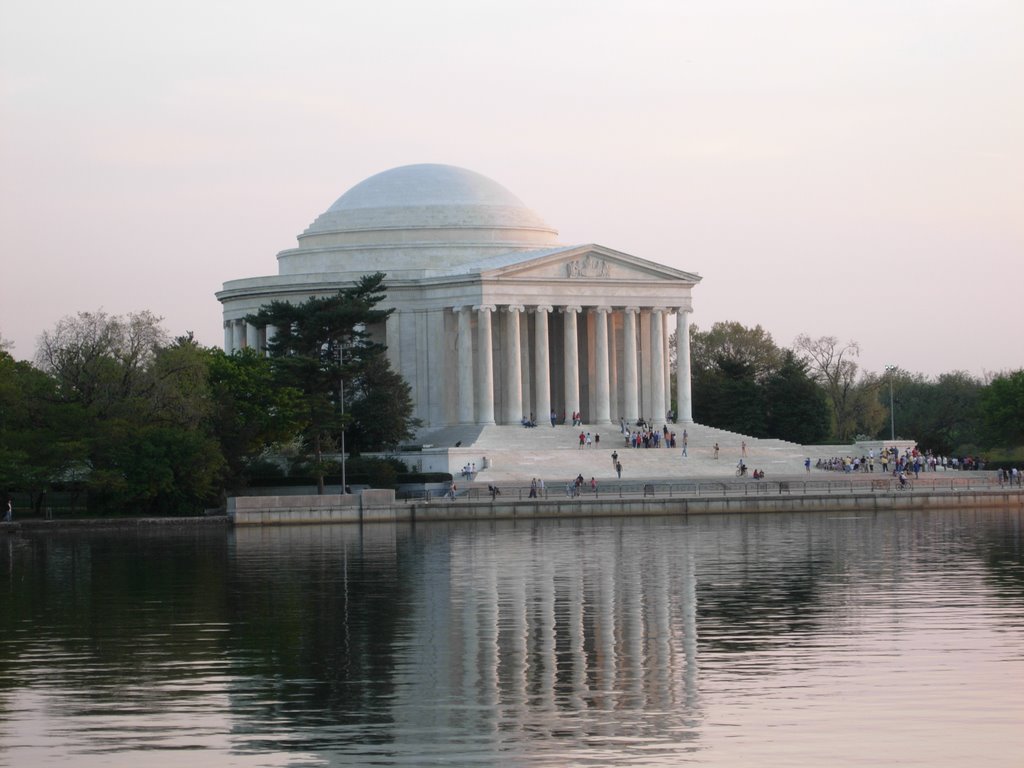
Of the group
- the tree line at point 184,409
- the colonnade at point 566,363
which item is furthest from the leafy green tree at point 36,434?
the colonnade at point 566,363

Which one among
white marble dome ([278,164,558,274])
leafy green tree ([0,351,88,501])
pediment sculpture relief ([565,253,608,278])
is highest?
white marble dome ([278,164,558,274])

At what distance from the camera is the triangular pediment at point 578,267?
11569 cm

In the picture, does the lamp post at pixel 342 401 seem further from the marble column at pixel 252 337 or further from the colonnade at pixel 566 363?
the marble column at pixel 252 337

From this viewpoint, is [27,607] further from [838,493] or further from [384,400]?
[384,400]

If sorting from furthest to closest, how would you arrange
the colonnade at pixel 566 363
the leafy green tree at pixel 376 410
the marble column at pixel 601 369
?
the marble column at pixel 601 369 → the colonnade at pixel 566 363 → the leafy green tree at pixel 376 410

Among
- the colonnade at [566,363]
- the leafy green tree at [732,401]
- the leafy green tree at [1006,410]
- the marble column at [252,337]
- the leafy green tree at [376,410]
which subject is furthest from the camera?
the leafy green tree at [732,401]

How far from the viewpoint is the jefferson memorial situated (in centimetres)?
11656

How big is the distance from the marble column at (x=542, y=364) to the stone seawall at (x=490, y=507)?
1293 inches

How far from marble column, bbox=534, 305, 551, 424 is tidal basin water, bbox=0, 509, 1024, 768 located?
55429 mm

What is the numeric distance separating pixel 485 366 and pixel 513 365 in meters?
1.78

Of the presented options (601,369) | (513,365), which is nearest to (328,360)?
(513,365)

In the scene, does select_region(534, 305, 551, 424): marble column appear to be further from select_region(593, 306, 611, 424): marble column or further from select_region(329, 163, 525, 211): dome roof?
select_region(329, 163, 525, 211): dome roof

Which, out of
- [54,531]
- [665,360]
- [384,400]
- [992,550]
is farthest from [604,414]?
[992,550]

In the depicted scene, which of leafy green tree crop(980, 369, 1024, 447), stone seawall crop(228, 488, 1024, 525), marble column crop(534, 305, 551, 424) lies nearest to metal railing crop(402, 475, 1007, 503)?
stone seawall crop(228, 488, 1024, 525)
